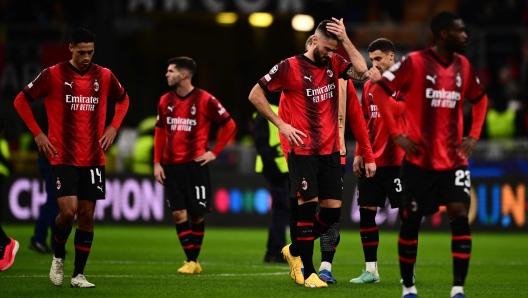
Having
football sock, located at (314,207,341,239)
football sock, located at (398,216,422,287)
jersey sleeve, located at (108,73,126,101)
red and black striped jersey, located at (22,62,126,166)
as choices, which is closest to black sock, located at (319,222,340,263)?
football sock, located at (314,207,341,239)

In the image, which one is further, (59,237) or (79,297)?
(59,237)

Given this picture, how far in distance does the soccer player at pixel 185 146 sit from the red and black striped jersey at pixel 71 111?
2.10 meters

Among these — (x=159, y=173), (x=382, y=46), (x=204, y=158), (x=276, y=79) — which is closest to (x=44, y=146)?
(x=276, y=79)

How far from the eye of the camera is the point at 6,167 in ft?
48.2

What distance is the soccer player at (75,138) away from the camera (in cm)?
916

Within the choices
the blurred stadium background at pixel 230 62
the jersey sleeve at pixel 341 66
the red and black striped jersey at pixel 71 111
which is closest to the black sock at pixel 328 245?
the jersey sleeve at pixel 341 66

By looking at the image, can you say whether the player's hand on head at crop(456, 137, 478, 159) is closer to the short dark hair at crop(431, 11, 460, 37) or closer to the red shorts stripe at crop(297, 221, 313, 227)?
the short dark hair at crop(431, 11, 460, 37)

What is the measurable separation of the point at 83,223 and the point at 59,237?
0.96 ft

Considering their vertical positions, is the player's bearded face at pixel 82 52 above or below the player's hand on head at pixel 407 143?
above

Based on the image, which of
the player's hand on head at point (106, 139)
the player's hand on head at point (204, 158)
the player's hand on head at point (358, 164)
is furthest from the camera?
the player's hand on head at point (204, 158)

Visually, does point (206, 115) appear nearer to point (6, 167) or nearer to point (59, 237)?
point (59, 237)

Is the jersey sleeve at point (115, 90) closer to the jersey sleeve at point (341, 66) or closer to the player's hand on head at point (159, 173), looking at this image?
the player's hand on head at point (159, 173)

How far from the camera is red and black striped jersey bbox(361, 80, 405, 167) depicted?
390 inches

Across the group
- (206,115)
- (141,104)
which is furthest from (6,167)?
(141,104)
